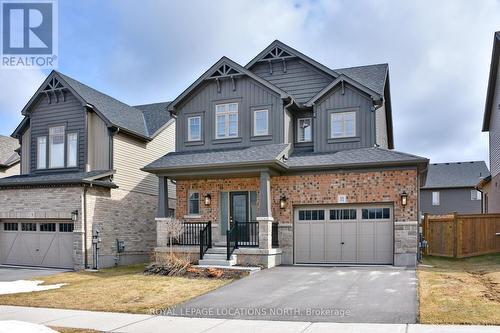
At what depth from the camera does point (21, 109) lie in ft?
71.9

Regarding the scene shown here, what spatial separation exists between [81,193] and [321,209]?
359 inches

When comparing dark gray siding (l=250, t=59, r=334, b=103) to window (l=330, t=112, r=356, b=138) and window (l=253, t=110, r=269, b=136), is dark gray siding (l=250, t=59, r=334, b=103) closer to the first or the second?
window (l=330, t=112, r=356, b=138)

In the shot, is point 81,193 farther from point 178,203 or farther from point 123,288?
point 123,288

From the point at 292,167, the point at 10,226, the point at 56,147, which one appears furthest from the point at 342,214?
the point at 10,226

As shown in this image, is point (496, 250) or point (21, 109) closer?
point (496, 250)

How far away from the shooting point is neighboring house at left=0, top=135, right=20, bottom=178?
27014 mm

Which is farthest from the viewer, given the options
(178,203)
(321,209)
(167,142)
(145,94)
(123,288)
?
(145,94)

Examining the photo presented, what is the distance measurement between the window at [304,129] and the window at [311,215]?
3.06 meters

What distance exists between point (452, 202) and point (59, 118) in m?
32.5

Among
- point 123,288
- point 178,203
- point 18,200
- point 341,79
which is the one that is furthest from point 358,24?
point 18,200

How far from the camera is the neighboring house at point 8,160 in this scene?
27.0 m

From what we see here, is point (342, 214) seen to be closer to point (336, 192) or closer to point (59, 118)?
point (336, 192)

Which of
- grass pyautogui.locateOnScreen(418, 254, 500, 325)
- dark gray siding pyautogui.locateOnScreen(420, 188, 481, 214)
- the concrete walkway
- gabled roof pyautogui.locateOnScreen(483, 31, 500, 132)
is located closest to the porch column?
grass pyautogui.locateOnScreen(418, 254, 500, 325)

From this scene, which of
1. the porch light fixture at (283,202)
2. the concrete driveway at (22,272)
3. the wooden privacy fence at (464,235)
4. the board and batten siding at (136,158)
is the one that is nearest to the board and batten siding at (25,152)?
the board and batten siding at (136,158)
